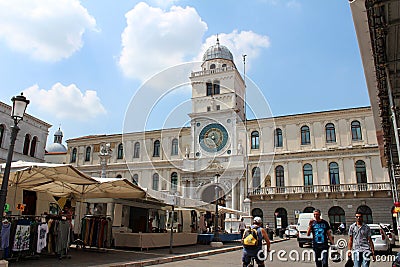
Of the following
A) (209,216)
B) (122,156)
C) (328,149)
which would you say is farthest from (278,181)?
(122,156)

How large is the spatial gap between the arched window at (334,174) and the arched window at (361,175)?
189cm

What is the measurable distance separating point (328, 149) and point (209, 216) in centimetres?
1443

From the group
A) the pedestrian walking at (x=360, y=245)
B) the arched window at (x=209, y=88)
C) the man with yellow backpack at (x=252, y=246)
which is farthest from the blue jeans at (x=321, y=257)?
the arched window at (x=209, y=88)

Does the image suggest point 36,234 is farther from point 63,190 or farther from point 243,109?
point 243,109

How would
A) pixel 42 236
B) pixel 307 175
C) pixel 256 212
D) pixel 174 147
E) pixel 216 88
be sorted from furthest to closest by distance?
1. pixel 174 147
2. pixel 216 88
3. pixel 256 212
4. pixel 307 175
5. pixel 42 236

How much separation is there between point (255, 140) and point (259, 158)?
232 cm

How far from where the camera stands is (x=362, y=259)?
24.6ft

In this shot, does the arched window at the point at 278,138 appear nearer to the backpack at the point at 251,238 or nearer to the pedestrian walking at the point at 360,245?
the pedestrian walking at the point at 360,245

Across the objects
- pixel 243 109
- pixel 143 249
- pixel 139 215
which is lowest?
pixel 143 249

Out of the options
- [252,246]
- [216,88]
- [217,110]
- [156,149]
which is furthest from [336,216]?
[252,246]

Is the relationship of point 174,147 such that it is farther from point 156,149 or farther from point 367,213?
point 367,213

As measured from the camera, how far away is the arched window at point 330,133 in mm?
36812

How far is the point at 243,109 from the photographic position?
43906 millimetres

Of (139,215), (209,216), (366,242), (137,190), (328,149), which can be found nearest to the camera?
(366,242)
